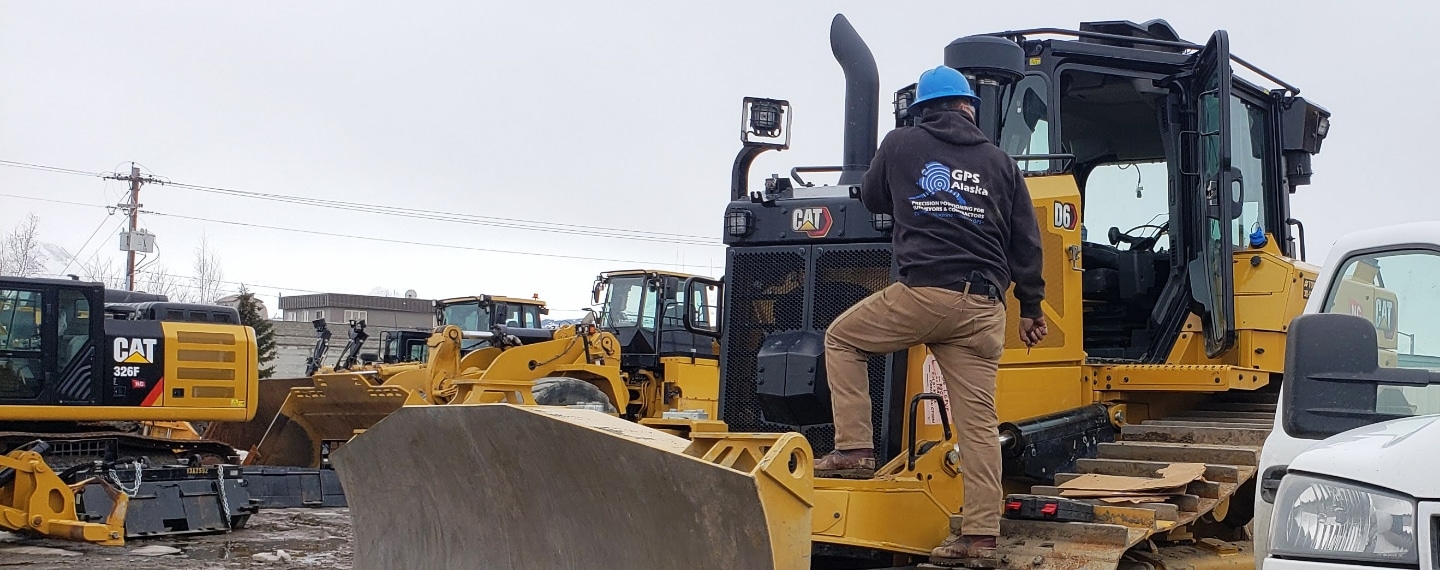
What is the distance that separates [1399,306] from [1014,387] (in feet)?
5.59

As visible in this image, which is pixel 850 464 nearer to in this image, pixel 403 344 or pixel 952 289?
pixel 952 289

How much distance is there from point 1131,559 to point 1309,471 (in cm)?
184

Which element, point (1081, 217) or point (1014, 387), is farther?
point (1081, 217)

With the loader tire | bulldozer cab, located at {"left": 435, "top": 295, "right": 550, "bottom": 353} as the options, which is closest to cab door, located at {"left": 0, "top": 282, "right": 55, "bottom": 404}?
the loader tire

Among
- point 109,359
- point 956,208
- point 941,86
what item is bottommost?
point 109,359

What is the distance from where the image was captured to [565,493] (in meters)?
4.64

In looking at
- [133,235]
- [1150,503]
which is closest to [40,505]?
[1150,503]

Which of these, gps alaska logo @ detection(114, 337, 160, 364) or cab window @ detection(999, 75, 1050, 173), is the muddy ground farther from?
cab window @ detection(999, 75, 1050, 173)

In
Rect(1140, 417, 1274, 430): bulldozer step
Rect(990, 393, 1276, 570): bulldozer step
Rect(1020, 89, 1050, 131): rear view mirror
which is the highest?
Rect(1020, 89, 1050, 131): rear view mirror

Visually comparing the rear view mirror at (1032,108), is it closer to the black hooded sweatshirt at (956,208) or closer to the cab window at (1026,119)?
the cab window at (1026,119)

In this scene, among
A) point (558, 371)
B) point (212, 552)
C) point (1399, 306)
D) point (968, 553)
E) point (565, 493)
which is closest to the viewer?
point (1399, 306)

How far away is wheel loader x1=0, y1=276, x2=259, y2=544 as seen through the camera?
12.0m

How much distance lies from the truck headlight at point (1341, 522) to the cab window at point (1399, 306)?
64cm

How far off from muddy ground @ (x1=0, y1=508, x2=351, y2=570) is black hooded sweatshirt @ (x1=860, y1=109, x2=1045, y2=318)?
272 inches
